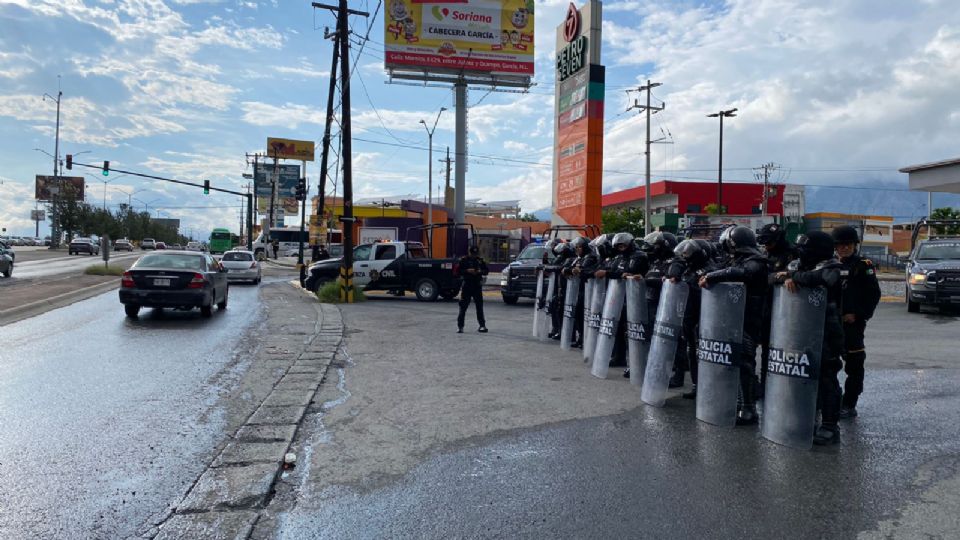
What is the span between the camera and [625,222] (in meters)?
61.8

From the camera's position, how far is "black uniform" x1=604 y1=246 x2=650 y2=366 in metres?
8.27

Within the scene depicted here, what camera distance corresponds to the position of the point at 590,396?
7.30 meters

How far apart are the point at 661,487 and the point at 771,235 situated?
293 centimetres

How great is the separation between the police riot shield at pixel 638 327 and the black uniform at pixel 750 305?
1591 millimetres

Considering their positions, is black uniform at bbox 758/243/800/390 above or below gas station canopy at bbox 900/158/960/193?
below

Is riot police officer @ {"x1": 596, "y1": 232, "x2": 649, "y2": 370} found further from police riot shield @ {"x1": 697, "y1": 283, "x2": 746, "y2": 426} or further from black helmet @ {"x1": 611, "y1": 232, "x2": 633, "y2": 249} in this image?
police riot shield @ {"x1": 697, "y1": 283, "x2": 746, "y2": 426}

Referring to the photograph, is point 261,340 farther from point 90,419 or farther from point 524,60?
point 524,60

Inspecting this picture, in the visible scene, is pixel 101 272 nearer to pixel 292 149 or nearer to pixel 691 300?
pixel 691 300

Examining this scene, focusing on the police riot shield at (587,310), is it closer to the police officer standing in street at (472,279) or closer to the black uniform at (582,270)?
the black uniform at (582,270)

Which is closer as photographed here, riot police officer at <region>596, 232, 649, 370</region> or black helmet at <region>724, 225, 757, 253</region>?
black helmet at <region>724, 225, 757, 253</region>

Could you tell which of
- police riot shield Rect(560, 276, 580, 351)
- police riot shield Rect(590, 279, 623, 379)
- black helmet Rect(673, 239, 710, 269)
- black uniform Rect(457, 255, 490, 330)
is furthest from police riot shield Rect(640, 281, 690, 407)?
black uniform Rect(457, 255, 490, 330)

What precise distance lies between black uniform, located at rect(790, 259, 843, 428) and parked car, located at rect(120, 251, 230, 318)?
12.0m

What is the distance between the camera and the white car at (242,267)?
94.7ft

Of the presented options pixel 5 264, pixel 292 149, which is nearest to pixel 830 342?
pixel 5 264
